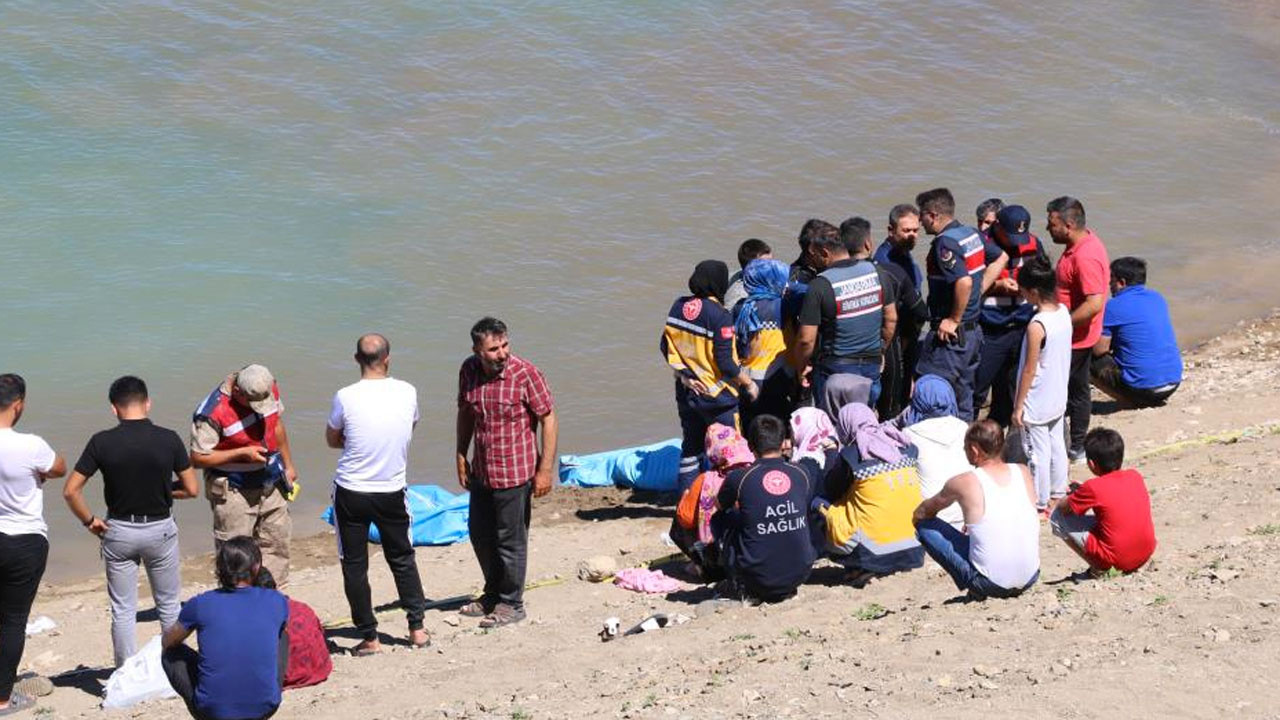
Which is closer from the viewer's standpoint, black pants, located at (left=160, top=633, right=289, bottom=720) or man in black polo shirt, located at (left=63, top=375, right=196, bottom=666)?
black pants, located at (left=160, top=633, right=289, bottom=720)

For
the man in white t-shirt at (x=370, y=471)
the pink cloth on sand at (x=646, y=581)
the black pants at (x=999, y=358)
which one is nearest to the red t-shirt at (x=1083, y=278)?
the black pants at (x=999, y=358)

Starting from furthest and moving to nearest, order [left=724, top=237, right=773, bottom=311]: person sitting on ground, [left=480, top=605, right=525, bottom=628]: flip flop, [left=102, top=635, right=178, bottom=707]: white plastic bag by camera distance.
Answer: [left=724, top=237, right=773, bottom=311]: person sitting on ground < [left=480, top=605, right=525, bottom=628]: flip flop < [left=102, top=635, right=178, bottom=707]: white plastic bag

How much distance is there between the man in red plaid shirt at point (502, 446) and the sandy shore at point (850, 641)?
44 centimetres

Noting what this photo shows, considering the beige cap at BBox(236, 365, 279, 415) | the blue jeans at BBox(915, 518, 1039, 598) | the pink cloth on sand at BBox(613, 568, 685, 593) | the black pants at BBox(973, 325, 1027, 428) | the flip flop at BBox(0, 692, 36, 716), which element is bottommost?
the flip flop at BBox(0, 692, 36, 716)

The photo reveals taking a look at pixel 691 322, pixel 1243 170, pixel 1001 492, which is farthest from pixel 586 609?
pixel 1243 170

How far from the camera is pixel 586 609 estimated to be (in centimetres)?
905

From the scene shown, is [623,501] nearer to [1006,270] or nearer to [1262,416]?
[1006,270]

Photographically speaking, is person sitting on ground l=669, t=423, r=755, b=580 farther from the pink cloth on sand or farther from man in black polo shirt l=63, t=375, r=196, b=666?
man in black polo shirt l=63, t=375, r=196, b=666

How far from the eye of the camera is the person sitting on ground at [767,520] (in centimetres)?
824

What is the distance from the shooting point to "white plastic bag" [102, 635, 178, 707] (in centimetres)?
792

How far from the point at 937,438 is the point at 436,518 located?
3526 mm

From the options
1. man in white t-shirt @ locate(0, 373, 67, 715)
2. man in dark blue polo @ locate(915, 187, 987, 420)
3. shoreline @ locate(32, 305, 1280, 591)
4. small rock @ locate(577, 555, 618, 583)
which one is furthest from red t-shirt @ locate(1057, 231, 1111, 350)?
man in white t-shirt @ locate(0, 373, 67, 715)

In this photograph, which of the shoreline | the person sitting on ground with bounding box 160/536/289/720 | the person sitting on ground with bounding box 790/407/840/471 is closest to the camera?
the person sitting on ground with bounding box 160/536/289/720

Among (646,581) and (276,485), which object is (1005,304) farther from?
(276,485)
